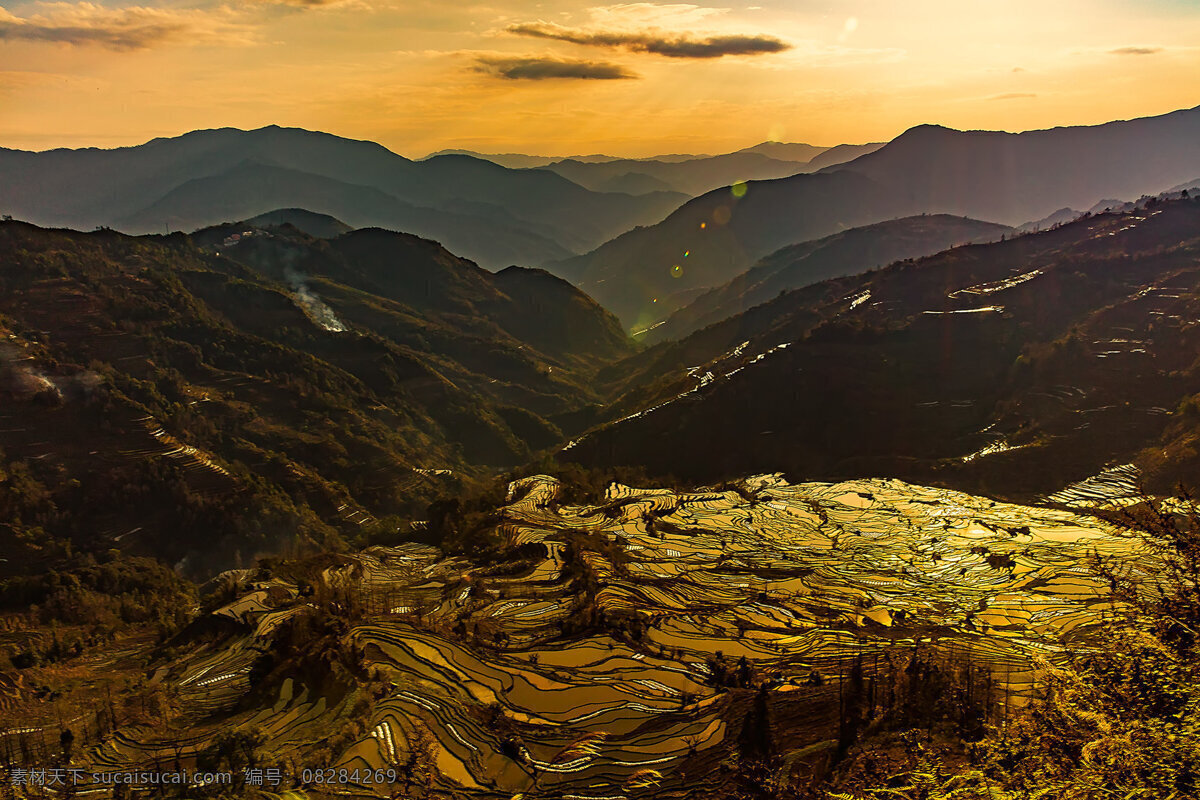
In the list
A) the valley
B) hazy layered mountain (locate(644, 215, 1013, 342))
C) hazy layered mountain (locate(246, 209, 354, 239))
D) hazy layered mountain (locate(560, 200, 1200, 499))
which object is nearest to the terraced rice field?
the valley

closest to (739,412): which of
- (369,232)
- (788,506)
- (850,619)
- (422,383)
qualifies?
(788,506)

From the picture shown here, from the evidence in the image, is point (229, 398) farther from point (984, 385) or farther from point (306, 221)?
point (306, 221)

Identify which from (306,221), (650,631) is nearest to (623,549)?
(650,631)

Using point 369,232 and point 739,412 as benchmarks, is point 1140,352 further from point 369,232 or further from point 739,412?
point 369,232

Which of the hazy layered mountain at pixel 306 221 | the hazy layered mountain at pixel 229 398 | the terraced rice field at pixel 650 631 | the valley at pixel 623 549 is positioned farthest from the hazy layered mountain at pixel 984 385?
the hazy layered mountain at pixel 306 221

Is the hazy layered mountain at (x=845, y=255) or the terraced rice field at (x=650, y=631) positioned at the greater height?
the hazy layered mountain at (x=845, y=255)

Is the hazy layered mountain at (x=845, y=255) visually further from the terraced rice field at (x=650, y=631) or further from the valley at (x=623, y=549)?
the terraced rice field at (x=650, y=631)
